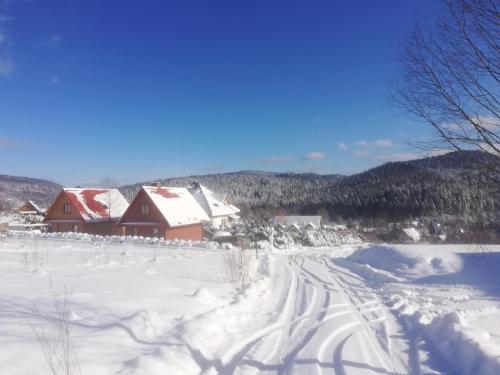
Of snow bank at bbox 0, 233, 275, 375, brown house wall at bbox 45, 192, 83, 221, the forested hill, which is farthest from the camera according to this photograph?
brown house wall at bbox 45, 192, 83, 221

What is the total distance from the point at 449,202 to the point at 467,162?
1422 mm

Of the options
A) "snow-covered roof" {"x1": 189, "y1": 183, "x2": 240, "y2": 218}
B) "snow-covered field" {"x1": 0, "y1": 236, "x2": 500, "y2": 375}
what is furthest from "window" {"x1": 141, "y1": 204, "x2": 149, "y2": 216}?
"snow-covered field" {"x1": 0, "y1": 236, "x2": 500, "y2": 375}

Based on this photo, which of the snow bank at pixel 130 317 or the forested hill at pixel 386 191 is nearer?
the snow bank at pixel 130 317

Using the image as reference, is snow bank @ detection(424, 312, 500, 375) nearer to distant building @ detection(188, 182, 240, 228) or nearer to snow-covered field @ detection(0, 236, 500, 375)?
snow-covered field @ detection(0, 236, 500, 375)

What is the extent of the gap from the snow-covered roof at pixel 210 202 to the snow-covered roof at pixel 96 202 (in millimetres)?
10804

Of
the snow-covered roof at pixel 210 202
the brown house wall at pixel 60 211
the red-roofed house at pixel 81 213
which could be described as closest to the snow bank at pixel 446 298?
the red-roofed house at pixel 81 213

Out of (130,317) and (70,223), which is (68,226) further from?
(130,317)

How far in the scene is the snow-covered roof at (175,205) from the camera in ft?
108

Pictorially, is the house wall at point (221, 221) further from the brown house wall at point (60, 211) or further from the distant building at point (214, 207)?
the brown house wall at point (60, 211)

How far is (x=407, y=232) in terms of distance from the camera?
1628 inches

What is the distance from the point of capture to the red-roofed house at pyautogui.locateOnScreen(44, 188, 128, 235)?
37656mm

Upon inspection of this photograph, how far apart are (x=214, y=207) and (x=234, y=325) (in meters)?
43.4

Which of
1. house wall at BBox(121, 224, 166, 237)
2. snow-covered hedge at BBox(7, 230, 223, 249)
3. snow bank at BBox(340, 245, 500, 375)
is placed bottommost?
snow bank at BBox(340, 245, 500, 375)

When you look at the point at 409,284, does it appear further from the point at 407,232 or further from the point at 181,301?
the point at 407,232
